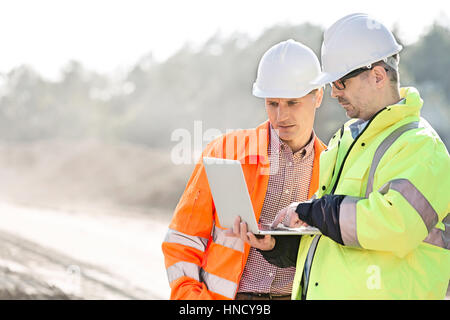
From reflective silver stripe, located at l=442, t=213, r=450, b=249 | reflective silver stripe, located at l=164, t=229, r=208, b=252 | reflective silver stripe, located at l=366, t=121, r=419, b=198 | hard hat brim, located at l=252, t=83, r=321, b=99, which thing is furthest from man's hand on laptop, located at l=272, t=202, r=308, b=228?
hard hat brim, located at l=252, t=83, r=321, b=99

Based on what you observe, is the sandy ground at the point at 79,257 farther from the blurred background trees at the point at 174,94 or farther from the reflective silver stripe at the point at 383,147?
the blurred background trees at the point at 174,94

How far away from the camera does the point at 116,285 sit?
9.29 meters

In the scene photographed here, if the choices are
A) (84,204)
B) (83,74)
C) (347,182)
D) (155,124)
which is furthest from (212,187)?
(83,74)

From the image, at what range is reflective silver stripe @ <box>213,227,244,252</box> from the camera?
2.84 m

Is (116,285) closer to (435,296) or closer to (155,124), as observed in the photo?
(435,296)

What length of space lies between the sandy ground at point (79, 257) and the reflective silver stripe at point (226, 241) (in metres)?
5.12

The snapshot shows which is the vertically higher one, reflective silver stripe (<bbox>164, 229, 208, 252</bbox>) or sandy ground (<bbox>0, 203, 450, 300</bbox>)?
reflective silver stripe (<bbox>164, 229, 208, 252</bbox>)

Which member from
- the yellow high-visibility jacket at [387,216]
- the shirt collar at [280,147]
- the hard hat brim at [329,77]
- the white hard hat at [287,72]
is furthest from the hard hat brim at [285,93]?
the yellow high-visibility jacket at [387,216]

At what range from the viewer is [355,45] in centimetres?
233

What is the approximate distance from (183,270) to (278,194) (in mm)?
607

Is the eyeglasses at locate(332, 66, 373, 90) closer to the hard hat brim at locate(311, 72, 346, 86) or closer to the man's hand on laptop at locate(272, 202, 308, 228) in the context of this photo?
the hard hat brim at locate(311, 72, 346, 86)

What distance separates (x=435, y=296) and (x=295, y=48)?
61.1 inches

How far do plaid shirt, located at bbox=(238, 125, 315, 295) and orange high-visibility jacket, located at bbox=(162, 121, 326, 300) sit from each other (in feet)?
0.24

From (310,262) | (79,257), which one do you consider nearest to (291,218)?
(310,262)
